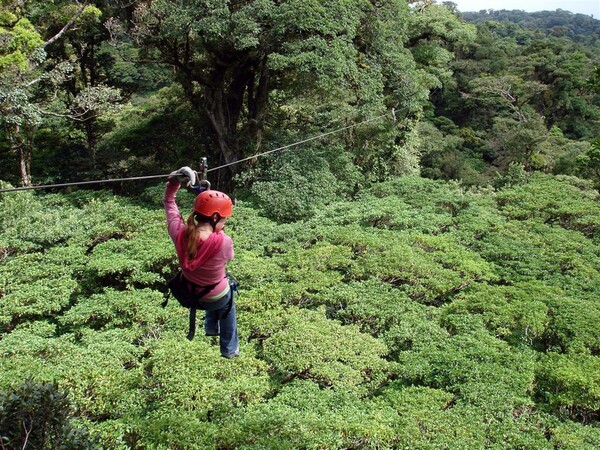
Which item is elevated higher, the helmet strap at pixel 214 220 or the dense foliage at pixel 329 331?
the helmet strap at pixel 214 220

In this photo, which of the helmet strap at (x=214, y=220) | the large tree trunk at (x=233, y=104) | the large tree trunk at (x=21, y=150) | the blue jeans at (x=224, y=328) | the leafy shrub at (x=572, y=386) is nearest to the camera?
the helmet strap at (x=214, y=220)

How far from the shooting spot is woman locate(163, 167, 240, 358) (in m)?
3.06

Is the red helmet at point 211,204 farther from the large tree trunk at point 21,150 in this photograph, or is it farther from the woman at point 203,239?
the large tree trunk at point 21,150

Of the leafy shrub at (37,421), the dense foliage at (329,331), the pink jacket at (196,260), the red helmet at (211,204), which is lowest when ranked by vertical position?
the dense foliage at (329,331)

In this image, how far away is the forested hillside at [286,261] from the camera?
4.89 meters

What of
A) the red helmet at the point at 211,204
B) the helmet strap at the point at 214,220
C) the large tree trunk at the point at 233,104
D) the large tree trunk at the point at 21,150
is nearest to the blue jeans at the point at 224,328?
the helmet strap at the point at 214,220

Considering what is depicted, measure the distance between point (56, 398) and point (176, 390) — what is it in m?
1.54

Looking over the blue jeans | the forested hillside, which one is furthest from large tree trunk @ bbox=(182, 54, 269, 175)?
the blue jeans

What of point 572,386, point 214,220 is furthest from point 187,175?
point 572,386

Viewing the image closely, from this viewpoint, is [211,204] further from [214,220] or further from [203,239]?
[203,239]

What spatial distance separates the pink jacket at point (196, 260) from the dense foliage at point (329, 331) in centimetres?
163

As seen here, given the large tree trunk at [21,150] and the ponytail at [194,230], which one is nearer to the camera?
the ponytail at [194,230]

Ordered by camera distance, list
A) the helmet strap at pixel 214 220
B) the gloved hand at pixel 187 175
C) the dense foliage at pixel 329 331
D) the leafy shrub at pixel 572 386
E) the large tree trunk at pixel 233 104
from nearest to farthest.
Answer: the gloved hand at pixel 187 175 → the helmet strap at pixel 214 220 → the dense foliage at pixel 329 331 → the leafy shrub at pixel 572 386 → the large tree trunk at pixel 233 104

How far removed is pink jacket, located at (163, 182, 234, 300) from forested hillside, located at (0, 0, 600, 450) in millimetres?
1516
